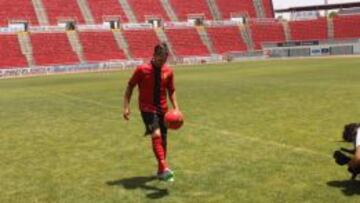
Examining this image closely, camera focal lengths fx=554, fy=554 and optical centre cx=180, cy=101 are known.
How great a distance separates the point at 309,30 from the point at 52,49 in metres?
43.2

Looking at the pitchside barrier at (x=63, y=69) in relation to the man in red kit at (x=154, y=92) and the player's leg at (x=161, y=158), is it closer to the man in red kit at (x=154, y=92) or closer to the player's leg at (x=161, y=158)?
the man in red kit at (x=154, y=92)

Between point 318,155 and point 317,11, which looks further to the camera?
point 317,11

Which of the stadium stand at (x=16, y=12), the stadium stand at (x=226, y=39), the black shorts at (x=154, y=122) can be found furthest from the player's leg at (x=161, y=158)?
the stadium stand at (x=226, y=39)

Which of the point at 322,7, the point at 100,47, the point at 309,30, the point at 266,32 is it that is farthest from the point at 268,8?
the point at 100,47

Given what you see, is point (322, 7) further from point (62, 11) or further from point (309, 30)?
point (62, 11)

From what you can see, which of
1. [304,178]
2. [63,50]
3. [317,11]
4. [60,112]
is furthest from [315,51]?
[304,178]

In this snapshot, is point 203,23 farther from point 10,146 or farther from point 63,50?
point 10,146

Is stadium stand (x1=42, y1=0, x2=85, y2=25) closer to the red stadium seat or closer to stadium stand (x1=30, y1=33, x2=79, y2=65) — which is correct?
stadium stand (x1=30, y1=33, x2=79, y2=65)

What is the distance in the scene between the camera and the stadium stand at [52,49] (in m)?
74.6

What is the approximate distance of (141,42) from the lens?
83500 millimetres

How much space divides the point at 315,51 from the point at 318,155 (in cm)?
7233

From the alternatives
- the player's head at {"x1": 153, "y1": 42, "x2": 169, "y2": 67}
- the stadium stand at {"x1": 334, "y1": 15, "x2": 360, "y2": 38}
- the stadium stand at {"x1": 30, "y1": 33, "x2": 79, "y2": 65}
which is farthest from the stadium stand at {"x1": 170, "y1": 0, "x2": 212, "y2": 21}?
the player's head at {"x1": 153, "y1": 42, "x2": 169, "y2": 67}

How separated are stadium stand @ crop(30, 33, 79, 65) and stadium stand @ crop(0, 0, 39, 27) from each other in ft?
15.8

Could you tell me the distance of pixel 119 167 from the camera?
11.5 m
